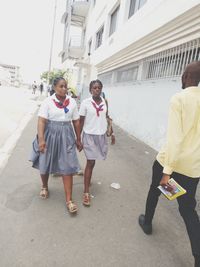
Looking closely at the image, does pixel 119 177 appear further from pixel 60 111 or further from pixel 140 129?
pixel 140 129

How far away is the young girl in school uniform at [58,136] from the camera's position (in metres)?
2.88

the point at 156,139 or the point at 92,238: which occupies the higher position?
the point at 156,139

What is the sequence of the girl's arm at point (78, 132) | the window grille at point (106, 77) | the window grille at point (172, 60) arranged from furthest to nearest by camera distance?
the window grille at point (106, 77), the window grille at point (172, 60), the girl's arm at point (78, 132)

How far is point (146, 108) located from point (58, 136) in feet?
14.4

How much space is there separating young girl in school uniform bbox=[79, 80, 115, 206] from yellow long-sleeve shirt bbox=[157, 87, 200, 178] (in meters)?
1.38

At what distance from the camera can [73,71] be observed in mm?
29531

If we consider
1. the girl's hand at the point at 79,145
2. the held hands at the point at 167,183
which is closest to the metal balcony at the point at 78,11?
the girl's hand at the point at 79,145

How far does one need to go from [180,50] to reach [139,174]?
3105mm

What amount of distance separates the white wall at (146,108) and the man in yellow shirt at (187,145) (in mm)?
3560

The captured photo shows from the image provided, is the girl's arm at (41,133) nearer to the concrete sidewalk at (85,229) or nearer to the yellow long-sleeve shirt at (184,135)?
the concrete sidewalk at (85,229)

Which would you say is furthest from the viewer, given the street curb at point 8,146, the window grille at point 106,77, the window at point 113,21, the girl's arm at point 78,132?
the window grille at point 106,77

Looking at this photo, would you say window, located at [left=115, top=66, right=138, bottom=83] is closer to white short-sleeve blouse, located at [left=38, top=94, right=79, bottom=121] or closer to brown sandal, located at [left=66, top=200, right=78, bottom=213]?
white short-sleeve blouse, located at [left=38, top=94, right=79, bottom=121]

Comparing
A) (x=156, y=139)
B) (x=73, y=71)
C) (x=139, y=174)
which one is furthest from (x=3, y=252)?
(x=73, y=71)

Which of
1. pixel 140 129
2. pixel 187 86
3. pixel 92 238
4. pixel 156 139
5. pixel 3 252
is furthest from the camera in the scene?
pixel 140 129
